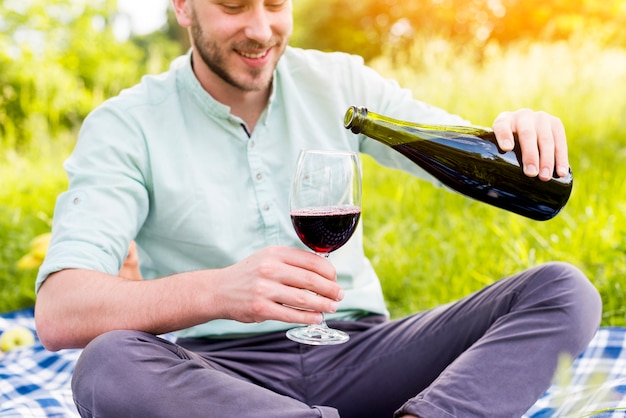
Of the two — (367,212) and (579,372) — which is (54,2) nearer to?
(367,212)

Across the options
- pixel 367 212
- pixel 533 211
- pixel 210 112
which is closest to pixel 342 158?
pixel 533 211

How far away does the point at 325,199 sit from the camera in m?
1.75

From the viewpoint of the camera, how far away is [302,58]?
260 centimetres

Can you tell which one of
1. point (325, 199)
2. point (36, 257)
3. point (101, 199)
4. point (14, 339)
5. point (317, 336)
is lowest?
point (14, 339)

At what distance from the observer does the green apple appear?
3.31 metres

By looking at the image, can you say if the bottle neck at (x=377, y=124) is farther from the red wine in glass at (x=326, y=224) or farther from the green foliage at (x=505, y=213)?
the green foliage at (x=505, y=213)

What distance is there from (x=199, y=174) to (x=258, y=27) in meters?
0.47

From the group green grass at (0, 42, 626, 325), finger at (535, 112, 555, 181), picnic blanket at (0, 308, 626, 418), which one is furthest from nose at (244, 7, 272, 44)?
green grass at (0, 42, 626, 325)

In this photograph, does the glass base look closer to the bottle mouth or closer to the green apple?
the bottle mouth

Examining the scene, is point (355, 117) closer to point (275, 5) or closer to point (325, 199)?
point (325, 199)

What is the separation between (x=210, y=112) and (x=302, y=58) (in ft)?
1.35

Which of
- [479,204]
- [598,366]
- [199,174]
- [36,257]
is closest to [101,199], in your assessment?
[199,174]

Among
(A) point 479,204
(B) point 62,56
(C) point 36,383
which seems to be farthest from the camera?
(B) point 62,56

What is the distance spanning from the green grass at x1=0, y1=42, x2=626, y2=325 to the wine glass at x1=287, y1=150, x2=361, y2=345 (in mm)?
1729
